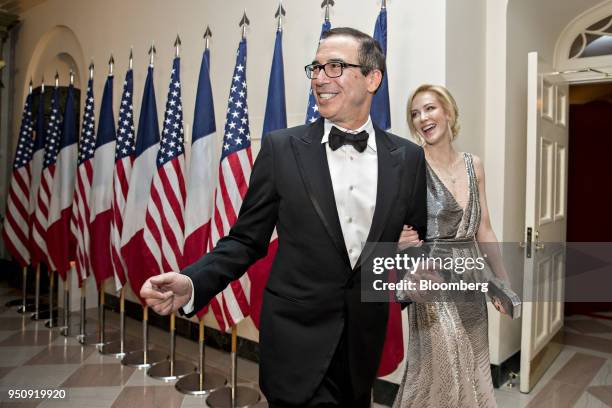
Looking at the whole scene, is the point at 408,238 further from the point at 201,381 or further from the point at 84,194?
the point at 84,194

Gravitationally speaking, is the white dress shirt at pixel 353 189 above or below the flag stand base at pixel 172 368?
above

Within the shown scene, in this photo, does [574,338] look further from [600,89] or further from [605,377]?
[600,89]

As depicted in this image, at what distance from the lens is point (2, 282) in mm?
7410

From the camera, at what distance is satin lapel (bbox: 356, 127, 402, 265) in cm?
134

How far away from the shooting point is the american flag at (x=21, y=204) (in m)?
5.76

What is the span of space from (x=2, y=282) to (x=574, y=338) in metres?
7.50

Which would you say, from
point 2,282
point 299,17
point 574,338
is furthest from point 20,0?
point 574,338

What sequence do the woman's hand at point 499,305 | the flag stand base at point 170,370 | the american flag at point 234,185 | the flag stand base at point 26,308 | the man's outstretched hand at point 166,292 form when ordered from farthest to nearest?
1. the flag stand base at point 26,308
2. the flag stand base at point 170,370
3. the american flag at point 234,185
4. the woman's hand at point 499,305
5. the man's outstretched hand at point 166,292

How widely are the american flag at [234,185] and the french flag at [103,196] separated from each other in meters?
1.50

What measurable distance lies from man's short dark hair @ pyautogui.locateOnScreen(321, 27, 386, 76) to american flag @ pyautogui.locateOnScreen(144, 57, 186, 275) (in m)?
2.74

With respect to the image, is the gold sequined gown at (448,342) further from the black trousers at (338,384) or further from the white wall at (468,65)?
the white wall at (468,65)

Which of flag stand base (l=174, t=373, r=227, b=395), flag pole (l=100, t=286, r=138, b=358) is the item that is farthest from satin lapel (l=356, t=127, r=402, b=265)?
flag pole (l=100, t=286, r=138, b=358)

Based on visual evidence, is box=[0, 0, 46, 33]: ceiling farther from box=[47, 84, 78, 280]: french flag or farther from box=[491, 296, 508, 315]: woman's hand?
box=[491, 296, 508, 315]: woman's hand

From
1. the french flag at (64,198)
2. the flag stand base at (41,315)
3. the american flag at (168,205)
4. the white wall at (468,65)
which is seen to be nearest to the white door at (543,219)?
the white wall at (468,65)
